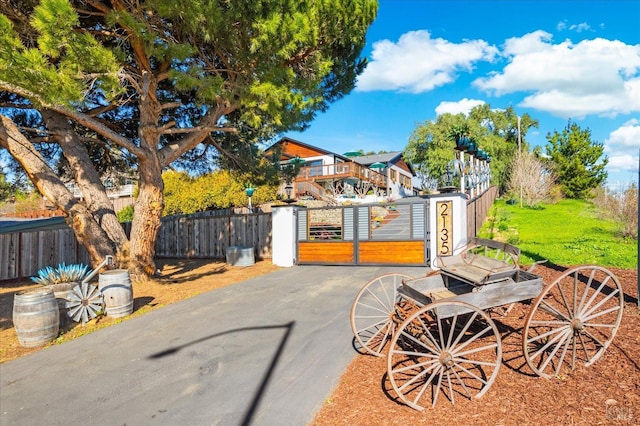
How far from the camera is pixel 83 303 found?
5562 millimetres

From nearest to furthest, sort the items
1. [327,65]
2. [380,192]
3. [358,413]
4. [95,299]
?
[358,413], [95,299], [327,65], [380,192]

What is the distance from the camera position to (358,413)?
2777 mm

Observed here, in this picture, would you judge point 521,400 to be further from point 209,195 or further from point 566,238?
point 209,195

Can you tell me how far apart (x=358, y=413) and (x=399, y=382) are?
661 mm

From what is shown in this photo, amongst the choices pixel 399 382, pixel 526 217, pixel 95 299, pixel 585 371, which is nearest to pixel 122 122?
pixel 95 299

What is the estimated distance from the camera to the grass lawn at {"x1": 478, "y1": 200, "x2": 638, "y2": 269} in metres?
8.26

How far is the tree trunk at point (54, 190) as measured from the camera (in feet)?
23.7

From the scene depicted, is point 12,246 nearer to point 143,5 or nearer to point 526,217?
point 143,5

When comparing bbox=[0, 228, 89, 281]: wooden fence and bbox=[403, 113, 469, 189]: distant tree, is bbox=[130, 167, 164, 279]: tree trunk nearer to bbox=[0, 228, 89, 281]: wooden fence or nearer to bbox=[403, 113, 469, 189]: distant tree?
bbox=[0, 228, 89, 281]: wooden fence

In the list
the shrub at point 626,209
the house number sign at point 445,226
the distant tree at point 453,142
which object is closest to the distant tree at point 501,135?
the distant tree at point 453,142

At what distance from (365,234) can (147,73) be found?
6618 millimetres

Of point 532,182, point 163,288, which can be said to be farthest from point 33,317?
point 532,182

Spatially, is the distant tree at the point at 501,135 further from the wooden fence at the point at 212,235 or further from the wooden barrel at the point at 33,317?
the wooden barrel at the point at 33,317

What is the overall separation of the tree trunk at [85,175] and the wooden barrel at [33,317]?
12.1ft
